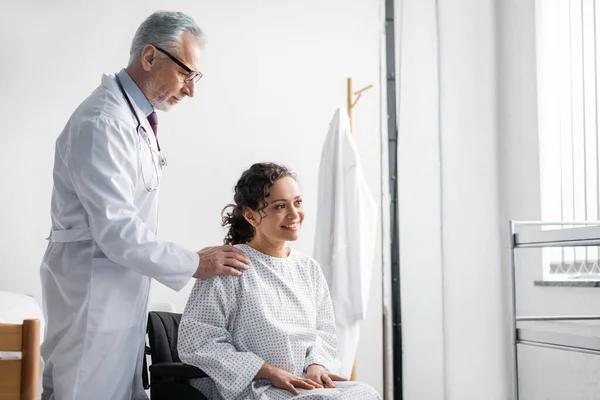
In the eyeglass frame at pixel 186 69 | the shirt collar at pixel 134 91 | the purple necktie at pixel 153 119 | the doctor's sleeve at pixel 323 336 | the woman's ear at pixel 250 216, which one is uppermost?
the eyeglass frame at pixel 186 69

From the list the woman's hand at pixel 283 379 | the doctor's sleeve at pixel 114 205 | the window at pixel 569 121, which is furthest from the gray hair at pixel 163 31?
the window at pixel 569 121

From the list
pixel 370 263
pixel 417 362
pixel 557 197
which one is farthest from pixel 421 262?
pixel 557 197

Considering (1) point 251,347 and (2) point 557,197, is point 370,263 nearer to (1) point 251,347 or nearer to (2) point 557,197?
(2) point 557,197

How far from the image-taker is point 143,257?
1.79 meters

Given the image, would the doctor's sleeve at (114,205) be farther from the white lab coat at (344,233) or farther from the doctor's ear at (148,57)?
the white lab coat at (344,233)

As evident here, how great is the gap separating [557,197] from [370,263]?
0.93 metres

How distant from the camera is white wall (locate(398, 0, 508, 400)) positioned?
260cm

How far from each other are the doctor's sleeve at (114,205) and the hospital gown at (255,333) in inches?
5.1

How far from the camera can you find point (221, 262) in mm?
1924

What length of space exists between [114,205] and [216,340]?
0.43m

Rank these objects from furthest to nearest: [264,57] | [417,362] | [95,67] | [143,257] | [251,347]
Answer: [264,57]
[95,67]
[417,362]
[251,347]
[143,257]

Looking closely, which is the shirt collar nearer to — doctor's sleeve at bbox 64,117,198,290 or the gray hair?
the gray hair

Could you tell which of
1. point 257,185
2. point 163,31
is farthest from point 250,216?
point 163,31

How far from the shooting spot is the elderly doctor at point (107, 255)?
1789 mm
